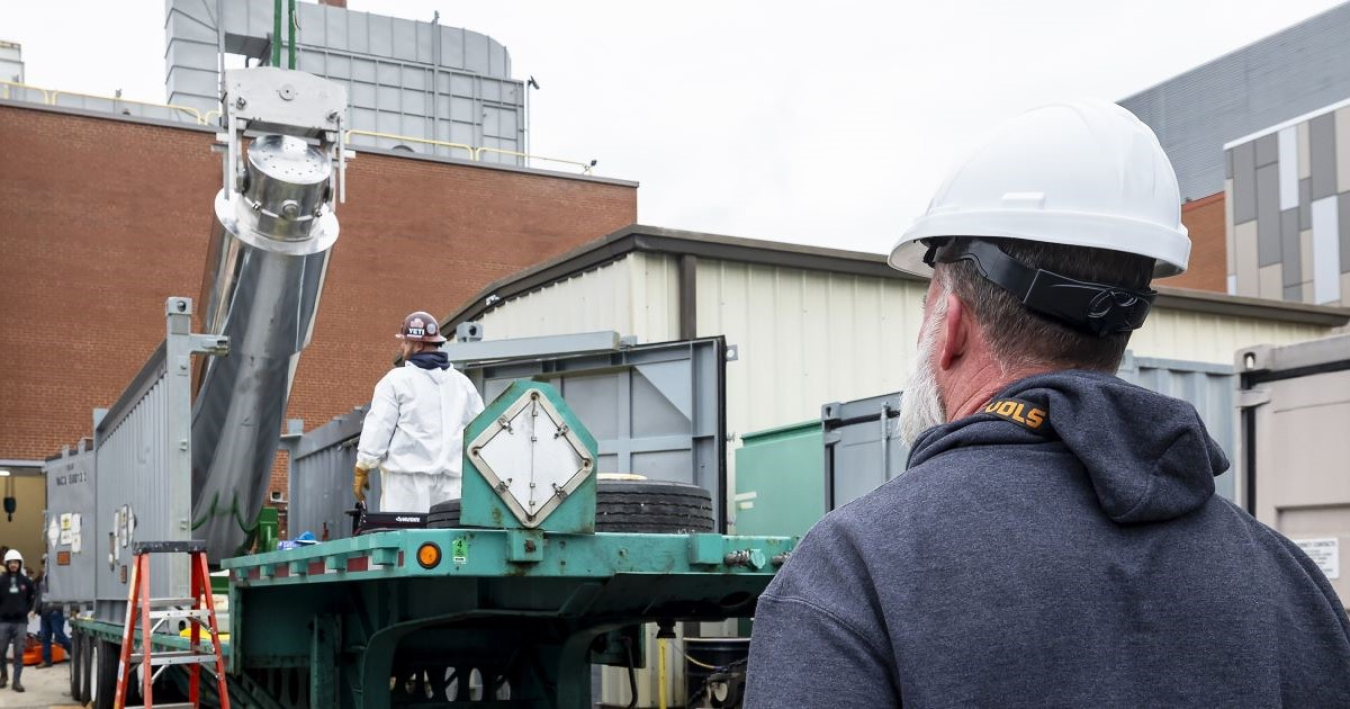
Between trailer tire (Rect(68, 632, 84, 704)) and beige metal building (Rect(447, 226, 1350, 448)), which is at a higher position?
beige metal building (Rect(447, 226, 1350, 448))

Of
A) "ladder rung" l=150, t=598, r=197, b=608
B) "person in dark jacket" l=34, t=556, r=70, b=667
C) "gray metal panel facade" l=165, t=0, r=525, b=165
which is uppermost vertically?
"gray metal panel facade" l=165, t=0, r=525, b=165

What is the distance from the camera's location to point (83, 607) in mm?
13750

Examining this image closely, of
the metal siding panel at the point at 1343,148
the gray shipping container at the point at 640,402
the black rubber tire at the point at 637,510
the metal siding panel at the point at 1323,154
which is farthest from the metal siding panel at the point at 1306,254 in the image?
the black rubber tire at the point at 637,510

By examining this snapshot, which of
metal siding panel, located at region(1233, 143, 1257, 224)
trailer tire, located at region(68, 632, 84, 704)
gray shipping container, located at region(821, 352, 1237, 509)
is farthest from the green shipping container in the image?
metal siding panel, located at region(1233, 143, 1257, 224)

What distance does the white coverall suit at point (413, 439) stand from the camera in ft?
25.9

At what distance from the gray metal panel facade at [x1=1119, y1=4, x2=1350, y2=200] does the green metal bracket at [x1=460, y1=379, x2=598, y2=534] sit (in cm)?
4542

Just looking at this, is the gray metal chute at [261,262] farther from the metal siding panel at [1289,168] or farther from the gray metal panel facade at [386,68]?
the metal siding panel at [1289,168]

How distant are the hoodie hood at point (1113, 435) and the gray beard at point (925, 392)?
17cm

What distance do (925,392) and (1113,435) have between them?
0.31 meters

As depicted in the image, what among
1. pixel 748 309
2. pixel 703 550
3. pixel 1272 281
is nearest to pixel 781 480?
pixel 748 309

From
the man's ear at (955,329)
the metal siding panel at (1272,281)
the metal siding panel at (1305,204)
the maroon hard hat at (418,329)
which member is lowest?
the man's ear at (955,329)

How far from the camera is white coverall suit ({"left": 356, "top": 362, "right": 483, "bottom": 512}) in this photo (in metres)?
7.89

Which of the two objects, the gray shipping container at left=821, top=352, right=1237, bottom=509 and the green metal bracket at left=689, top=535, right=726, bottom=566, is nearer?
the green metal bracket at left=689, top=535, right=726, bottom=566

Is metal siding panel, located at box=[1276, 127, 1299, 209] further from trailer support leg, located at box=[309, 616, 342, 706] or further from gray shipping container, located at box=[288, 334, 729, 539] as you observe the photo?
trailer support leg, located at box=[309, 616, 342, 706]
